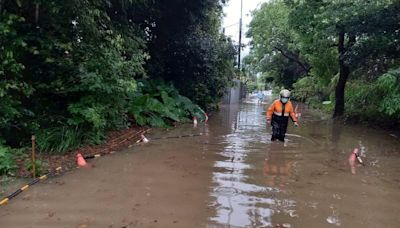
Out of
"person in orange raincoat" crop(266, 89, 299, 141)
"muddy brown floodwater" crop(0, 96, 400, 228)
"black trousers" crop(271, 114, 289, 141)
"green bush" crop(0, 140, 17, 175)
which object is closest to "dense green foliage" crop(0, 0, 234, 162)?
"green bush" crop(0, 140, 17, 175)

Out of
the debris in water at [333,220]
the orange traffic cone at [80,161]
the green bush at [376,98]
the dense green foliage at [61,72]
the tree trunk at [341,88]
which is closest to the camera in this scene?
the debris in water at [333,220]

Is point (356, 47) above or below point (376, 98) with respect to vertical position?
above

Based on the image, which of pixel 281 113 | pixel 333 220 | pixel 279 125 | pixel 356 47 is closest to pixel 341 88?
pixel 356 47

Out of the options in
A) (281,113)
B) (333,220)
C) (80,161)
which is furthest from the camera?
(281,113)

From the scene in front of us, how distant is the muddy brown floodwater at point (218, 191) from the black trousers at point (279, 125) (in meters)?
0.72

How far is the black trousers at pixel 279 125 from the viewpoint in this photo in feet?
35.9

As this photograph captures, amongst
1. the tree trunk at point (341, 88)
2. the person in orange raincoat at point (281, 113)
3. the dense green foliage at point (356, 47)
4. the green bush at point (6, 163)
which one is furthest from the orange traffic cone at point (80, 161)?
the tree trunk at point (341, 88)

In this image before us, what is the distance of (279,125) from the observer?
36.7 feet

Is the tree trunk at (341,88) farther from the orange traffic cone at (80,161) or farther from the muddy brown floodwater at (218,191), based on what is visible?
the orange traffic cone at (80,161)

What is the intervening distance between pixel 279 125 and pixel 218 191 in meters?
5.18

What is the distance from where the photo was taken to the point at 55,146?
29.0 ft

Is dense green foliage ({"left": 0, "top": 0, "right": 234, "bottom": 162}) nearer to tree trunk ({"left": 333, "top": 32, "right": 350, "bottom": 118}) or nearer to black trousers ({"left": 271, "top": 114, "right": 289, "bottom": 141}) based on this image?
black trousers ({"left": 271, "top": 114, "right": 289, "bottom": 141})

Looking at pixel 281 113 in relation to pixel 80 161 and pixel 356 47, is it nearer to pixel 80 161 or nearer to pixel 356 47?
pixel 80 161

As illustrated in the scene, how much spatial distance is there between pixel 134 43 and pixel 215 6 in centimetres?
604
